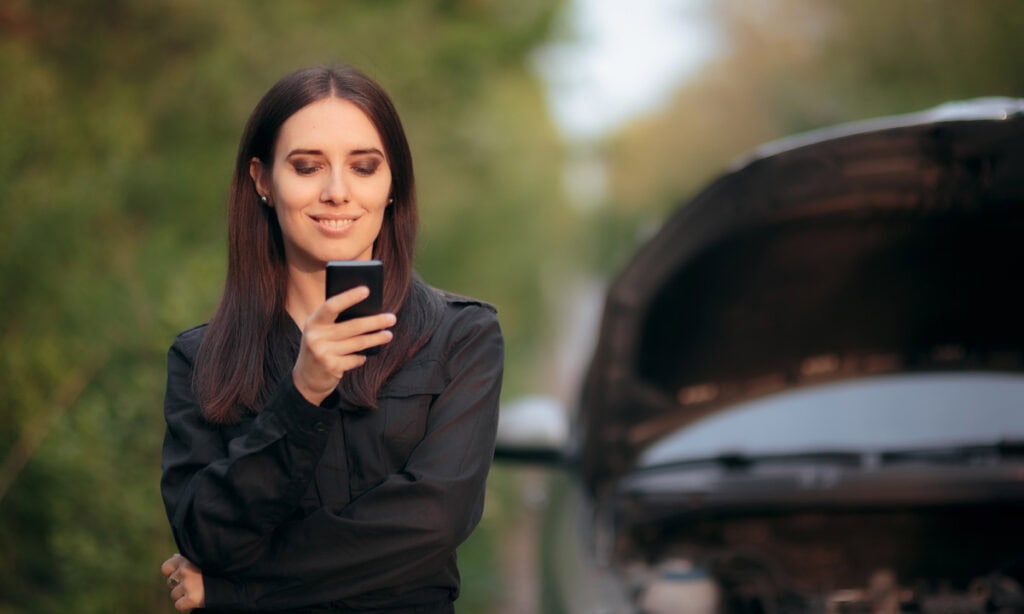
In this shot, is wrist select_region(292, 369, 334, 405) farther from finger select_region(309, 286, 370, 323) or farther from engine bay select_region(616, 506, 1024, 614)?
engine bay select_region(616, 506, 1024, 614)

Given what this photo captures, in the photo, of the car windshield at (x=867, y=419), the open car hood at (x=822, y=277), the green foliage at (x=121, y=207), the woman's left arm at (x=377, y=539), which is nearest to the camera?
the woman's left arm at (x=377, y=539)

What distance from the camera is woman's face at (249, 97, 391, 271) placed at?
7.53ft

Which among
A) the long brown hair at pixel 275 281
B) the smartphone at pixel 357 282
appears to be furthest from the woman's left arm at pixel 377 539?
the smartphone at pixel 357 282

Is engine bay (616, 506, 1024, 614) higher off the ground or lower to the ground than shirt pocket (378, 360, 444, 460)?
lower

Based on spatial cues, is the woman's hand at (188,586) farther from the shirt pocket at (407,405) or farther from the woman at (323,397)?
the shirt pocket at (407,405)

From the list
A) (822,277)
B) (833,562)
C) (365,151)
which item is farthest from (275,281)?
(833,562)

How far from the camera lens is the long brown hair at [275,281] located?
2.29 meters

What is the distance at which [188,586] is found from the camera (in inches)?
87.3

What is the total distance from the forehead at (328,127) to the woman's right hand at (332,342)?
339mm

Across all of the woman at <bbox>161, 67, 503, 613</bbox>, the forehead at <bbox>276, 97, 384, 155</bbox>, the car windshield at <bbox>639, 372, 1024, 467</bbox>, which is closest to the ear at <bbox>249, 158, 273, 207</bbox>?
the woman at <bbox>161, 67, 503, 613</bbox>

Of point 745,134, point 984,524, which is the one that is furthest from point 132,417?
point 745,134

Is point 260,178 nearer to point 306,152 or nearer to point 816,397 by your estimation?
point 306,152

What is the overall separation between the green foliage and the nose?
5.10 ft

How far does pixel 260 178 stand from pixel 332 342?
503mm
